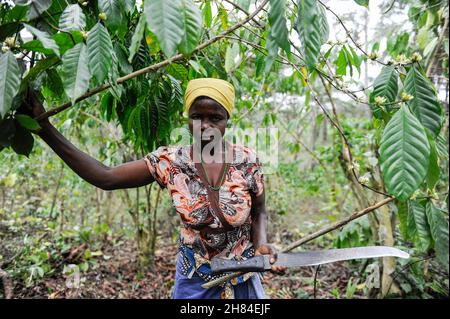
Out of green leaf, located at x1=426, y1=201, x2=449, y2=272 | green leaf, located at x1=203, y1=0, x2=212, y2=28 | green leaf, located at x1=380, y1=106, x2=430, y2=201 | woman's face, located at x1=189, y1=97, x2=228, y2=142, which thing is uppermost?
green leaf, located at x1=203, y1=0, x2=212, y2=28

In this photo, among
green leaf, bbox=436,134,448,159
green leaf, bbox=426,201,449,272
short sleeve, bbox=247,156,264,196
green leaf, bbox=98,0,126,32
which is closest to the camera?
green leaf, bbox=98,0,126,32

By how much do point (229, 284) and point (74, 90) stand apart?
35.4 inches

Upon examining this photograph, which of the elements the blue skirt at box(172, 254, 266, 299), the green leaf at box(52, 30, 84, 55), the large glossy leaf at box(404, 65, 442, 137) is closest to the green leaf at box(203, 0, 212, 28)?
the green leaf at box(52, 30, 84, 55)

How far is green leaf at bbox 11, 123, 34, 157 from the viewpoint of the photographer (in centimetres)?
93

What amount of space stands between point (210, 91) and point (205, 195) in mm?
348

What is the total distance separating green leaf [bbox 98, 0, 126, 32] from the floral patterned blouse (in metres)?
0.49

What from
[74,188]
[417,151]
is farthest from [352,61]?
[74,188]

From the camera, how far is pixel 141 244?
3104 mm

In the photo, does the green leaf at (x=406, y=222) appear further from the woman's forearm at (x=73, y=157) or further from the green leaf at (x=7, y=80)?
the green leaf at (x=7, y=80)

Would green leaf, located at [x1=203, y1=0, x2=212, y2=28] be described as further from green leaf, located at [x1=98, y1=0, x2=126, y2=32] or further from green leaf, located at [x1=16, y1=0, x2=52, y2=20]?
green leaf, located at [x1=16, y1=0, x2=52, y2=20]

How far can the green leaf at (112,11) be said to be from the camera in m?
0.84

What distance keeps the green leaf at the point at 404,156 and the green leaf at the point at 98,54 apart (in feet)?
2.04

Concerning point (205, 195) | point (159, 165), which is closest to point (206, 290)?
point (205, 195)

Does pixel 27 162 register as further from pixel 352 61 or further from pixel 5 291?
pixel 352 61
